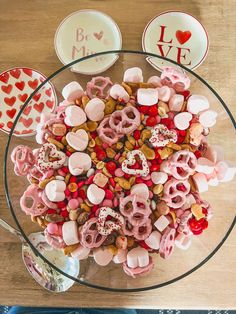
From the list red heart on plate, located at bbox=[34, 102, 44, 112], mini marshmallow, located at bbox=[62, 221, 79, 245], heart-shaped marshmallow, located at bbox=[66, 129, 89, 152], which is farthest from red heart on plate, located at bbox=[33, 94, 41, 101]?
mini marshmallow, located at bbox=[62, 221, 79, 245]

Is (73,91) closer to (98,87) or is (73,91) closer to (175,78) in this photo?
(98,87)

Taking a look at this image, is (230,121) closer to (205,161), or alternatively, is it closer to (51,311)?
(205,161)

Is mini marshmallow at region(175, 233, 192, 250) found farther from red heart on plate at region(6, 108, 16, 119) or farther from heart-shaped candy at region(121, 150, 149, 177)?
red heart on plate at region(6, 108, 16, 119)

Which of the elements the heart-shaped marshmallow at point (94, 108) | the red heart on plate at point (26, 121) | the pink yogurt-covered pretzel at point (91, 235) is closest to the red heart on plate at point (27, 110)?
the red heart on plate at point (26, 121)

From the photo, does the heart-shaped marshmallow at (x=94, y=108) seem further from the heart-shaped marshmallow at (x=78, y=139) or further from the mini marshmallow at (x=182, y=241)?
the mini marshmallow at (x=182, y=241)

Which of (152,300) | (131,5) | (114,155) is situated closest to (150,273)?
(152,300)

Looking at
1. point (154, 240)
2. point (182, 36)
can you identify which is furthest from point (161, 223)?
point (182, 36)

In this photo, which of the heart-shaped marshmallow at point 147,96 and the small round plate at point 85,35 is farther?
the small round plate at point 85,35
